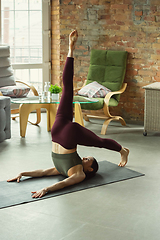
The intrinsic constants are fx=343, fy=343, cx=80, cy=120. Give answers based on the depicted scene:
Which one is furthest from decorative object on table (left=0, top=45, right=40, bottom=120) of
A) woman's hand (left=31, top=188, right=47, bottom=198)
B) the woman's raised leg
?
woman's hand (left=31, top=188, right=47, bottom=198)

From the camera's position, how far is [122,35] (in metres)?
5.32

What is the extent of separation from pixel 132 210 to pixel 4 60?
12.4 feet

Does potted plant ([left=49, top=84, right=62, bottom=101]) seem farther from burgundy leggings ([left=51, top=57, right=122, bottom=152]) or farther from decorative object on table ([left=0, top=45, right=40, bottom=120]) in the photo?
burgundy leggings ([left=51, top=57, right=122, bottom=152])

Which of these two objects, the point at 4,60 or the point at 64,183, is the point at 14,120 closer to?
the point at 4,60

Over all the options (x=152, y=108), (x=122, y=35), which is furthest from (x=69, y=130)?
(x=122, y=35)

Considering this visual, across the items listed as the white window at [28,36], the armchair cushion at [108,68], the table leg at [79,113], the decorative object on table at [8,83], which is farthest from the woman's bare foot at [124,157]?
the white window at [28,36]

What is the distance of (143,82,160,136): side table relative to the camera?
14.6 ft

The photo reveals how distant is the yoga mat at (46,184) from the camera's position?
8.14ft

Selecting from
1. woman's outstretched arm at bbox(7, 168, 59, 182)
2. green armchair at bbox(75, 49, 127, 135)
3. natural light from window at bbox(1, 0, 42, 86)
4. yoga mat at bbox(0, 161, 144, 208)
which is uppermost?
natural light from window at bbox(1, 0, 42, 86)

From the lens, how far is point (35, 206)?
7.77 ft

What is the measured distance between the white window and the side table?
2249mm

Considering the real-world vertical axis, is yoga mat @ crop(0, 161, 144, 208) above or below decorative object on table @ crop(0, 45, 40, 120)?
below

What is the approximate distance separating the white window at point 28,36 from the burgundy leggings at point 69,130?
10.6ft

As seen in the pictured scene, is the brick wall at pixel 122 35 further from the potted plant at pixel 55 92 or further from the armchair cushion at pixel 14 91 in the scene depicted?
the potted plant at pixel 55 92
